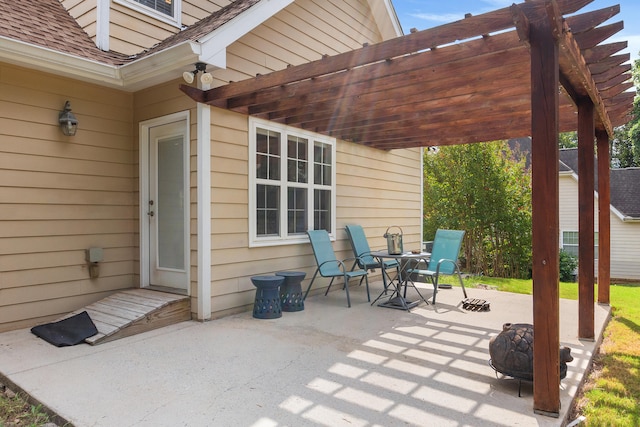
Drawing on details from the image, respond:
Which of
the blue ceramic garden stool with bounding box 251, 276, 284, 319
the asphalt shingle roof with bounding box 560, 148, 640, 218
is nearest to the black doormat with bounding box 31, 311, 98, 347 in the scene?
the blue ceramic garden stool with bounding box 251, 276, 284, 319

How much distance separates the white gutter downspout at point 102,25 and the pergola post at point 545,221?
4.35 m

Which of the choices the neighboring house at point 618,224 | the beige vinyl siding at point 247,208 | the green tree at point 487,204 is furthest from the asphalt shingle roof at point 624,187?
the beige vinyl siding at point 247,208

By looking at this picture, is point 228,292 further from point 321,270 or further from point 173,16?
point 173,16

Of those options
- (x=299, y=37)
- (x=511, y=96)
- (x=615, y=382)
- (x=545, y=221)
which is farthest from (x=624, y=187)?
(x=545, y=221)

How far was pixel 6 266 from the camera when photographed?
3889mm

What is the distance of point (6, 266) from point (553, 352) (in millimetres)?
4449

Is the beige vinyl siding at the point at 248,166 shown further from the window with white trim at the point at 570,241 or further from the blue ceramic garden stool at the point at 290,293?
the window with white trim at the point at 570,241

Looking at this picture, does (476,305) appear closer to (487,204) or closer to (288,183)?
(288,183)

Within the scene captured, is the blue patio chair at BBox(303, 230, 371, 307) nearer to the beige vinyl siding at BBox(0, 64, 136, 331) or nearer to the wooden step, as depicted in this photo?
the wooden step

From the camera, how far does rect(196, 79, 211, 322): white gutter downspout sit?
427 cm

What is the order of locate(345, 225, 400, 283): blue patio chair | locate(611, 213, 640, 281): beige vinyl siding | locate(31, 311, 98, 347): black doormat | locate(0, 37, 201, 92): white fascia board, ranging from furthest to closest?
1. locate(611, 213, 640, 281): beige vinyl siding
2. locate(345, 225, 400, 283): blue patio chair
3. locate(0, 37, 201, 92): white fascia board
4. locate(31, 311, 98, 347): black doormat

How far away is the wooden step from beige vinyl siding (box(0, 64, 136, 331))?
340 mm

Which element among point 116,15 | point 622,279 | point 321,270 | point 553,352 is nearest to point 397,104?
point 321,270

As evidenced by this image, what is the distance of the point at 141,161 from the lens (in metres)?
4.85
